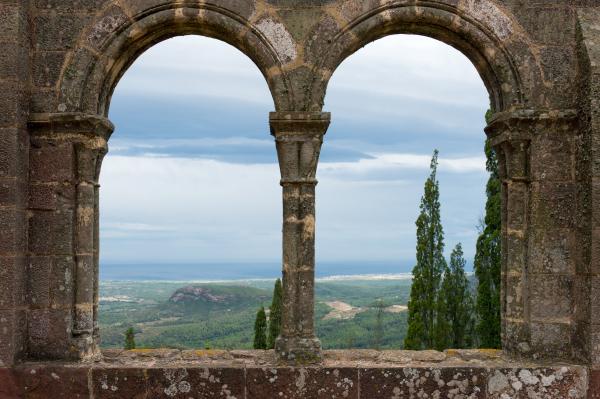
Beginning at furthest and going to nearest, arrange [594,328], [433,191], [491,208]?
[433,191], [491,208], [594,328]

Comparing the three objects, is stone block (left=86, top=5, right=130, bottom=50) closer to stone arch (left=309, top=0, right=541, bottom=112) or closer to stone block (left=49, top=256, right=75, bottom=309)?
stone arch (left=309, top=0, right=541, bottom=112)

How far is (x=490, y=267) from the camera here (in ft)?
46.6

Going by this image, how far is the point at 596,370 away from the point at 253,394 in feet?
8.74

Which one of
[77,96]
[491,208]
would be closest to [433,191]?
[491,208]

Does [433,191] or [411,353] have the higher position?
[433,191]

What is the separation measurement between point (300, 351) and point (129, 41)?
9.46 ft

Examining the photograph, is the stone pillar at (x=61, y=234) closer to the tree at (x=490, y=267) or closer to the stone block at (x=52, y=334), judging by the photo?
the stone block at (x=52, y=334)

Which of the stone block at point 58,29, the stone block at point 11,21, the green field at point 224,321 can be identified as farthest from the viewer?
the green field at point 224,321

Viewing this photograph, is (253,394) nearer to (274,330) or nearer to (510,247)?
(510,247)

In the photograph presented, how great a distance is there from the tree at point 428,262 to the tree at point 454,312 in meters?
0.24

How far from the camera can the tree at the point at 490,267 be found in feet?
45.0

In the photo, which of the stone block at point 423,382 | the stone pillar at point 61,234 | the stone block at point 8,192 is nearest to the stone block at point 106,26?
the stone pillar at point 61,234

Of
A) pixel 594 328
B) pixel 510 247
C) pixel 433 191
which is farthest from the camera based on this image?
pixel 433 191

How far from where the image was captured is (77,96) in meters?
5.35
